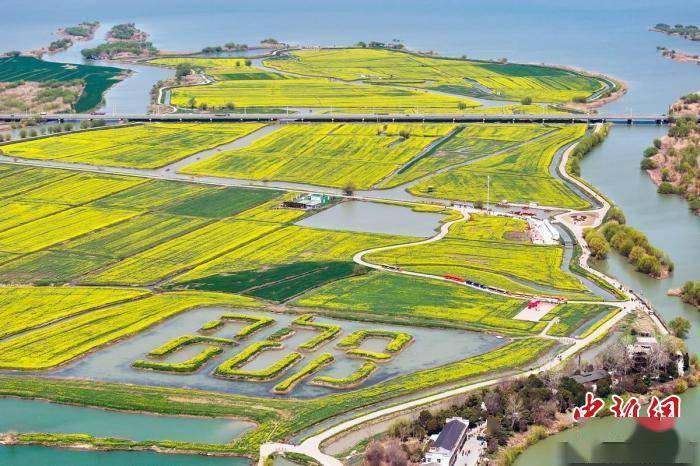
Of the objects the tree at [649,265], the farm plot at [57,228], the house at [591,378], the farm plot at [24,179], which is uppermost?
the farm plot at [24,179]

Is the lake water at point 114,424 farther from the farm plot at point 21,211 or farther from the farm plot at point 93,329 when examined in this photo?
the farm plot at point 21,211

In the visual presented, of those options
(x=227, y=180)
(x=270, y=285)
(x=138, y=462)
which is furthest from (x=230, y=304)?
(x=227, y=180)

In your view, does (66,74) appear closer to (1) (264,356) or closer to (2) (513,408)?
(1) (264,356)

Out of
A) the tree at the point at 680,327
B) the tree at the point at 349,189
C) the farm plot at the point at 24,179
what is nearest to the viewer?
the tree at the point at 680,327

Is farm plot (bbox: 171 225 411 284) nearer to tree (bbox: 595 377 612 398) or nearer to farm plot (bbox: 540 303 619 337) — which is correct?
farm plot (bbox: 540 303 619 337)

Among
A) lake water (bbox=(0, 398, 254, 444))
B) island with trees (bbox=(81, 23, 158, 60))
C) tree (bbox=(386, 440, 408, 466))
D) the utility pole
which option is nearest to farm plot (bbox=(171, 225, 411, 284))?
the utility pole

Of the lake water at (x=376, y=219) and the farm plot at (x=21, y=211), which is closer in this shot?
the lake water at (x=376, y=219)

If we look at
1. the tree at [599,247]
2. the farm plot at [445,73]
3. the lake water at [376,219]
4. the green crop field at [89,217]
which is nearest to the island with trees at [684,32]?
the farm plot at [445,73]

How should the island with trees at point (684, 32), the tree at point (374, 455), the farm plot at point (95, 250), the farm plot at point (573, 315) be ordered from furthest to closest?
the island with trees at point (684, 32) < the farm plot at point (95, 250) < the farm plot at point (573, 315) < the tree at point (374, 455)
